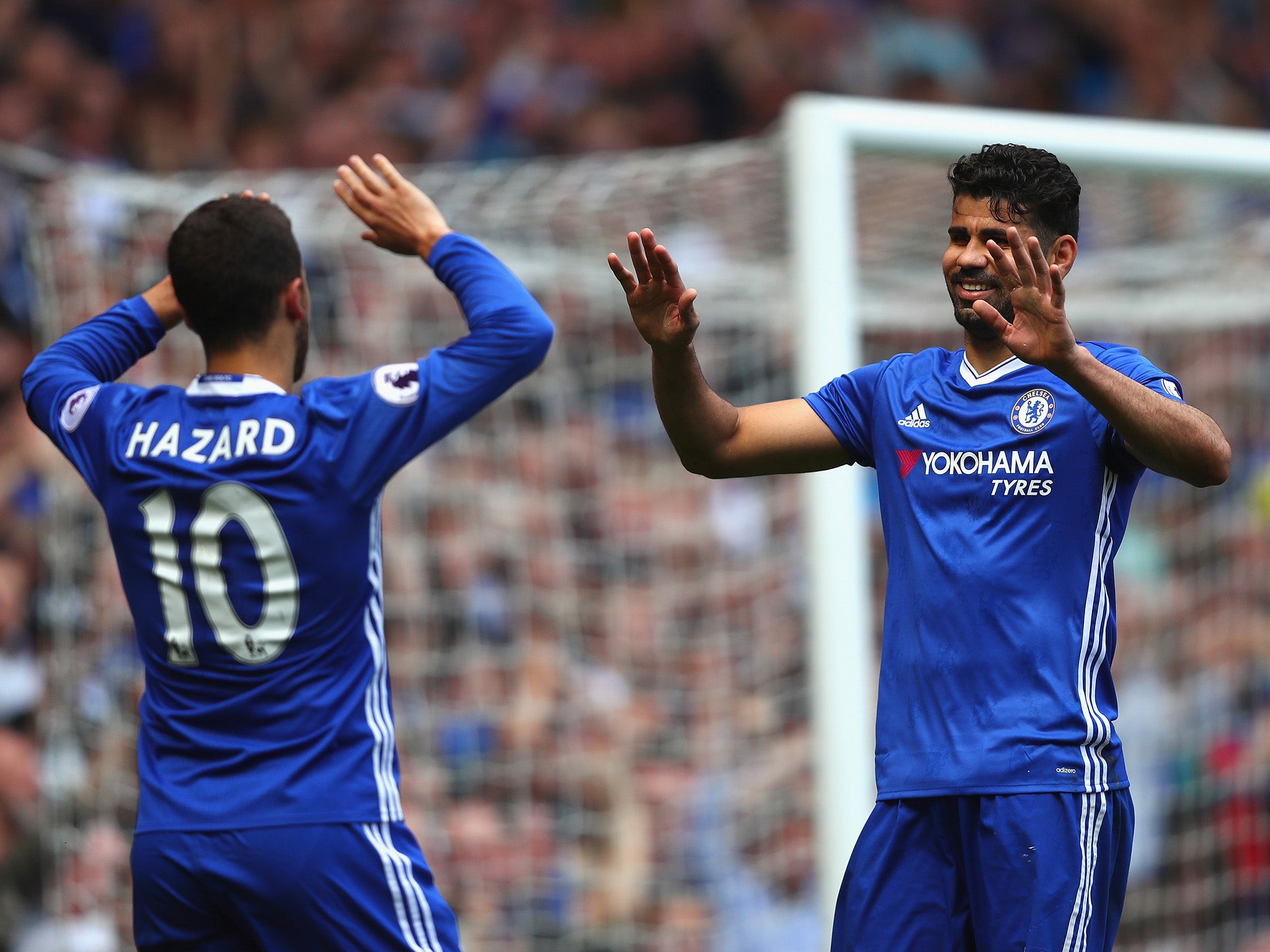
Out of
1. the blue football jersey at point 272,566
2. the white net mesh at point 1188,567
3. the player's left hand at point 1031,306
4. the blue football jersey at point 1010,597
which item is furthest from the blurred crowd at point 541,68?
the player's left hand at point 1031,306

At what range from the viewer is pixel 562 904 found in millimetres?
5805

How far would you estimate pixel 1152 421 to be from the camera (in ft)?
8.42

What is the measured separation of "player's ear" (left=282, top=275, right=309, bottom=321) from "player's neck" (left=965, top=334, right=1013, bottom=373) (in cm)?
130

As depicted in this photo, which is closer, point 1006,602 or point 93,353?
point 1006,602

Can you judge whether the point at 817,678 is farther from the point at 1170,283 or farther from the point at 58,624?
the point at 1170,283

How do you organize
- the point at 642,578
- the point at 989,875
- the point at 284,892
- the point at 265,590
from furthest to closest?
the point at 642,578 → the point at 265,590 → the point at 284,892 → the point at 989,875

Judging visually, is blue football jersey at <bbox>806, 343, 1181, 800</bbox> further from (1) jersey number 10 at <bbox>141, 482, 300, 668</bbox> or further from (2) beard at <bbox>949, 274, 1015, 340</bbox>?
(1) jersey number 10 at <bbox>141, 482, 300, 668</bbox>

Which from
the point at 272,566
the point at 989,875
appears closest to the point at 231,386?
the point at 272,566

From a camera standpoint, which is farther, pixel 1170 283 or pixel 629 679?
pixel 1170 283

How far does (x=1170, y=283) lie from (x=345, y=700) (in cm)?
498

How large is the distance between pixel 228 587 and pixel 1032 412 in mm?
1504

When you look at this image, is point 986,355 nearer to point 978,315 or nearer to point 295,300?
point 978,315

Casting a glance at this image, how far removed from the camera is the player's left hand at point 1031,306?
99.7 inches

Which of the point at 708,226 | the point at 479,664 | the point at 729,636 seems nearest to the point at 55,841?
the point at 479,664
